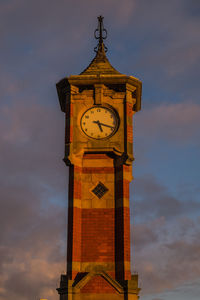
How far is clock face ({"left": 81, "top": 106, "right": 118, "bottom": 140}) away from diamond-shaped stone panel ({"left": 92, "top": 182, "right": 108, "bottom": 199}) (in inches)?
119

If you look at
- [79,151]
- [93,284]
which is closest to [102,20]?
[79,151]

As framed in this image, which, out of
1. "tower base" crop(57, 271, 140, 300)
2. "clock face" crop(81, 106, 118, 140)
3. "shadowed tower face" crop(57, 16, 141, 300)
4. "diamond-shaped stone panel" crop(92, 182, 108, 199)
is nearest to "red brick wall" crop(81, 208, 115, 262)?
"shadowed tower face" crop(57, 16, 141, 300)

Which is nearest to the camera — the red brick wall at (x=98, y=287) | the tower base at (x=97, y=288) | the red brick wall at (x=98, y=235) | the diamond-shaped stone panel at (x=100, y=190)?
the tower base at (x=97, y=288)

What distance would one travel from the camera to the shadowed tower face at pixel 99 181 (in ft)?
89.2

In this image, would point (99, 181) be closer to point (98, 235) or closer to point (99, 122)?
point (98, 235)

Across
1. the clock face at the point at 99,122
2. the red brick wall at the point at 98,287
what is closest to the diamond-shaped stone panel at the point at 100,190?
the clock face at the point at 99,122

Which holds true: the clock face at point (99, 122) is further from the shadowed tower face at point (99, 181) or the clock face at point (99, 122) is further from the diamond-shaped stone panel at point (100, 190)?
the diamond-shaped stone panel at point (100, 190)

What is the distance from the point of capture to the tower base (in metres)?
26.9

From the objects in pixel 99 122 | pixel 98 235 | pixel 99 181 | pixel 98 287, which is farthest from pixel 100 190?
pixel 98 287

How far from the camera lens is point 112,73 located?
32281 mm

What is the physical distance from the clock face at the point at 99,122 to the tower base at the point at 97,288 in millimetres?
8682

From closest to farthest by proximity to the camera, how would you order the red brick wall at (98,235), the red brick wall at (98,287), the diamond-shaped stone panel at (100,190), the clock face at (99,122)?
the red brick wall at (98,287), the red brick wall at (98,235), the diamond-shaped stone panel at (100,190), the clock face at (99,122)

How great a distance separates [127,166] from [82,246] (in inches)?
223

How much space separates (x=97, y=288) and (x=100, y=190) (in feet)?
19.4
